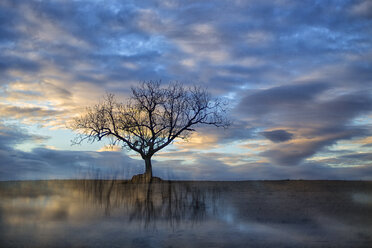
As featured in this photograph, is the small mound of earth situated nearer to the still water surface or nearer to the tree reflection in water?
the tree reflection in water

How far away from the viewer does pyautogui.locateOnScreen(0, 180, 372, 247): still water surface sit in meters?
7.04

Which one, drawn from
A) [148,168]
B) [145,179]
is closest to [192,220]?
[145,179]

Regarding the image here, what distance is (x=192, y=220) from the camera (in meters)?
9.05

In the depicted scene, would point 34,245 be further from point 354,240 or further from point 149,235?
point 354,240

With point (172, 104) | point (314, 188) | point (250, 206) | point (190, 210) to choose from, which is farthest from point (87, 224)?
point (172, 104)

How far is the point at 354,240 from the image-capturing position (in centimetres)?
705

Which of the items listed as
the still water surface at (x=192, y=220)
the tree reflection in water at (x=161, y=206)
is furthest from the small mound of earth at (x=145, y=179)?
the still water surface at (x=192, y=220)

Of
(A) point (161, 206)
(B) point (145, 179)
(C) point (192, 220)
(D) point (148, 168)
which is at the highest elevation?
(D) point (148, 168)

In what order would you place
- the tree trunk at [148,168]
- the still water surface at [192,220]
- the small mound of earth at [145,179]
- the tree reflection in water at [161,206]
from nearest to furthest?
the still water surface at [192,220] → the tree reflection in water at [161,206] → the small mound of earth at [145,179] → the tree trunk at [148,168]

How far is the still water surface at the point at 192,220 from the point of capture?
7.04 metres

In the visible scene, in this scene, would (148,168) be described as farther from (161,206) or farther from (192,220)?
(192,220)

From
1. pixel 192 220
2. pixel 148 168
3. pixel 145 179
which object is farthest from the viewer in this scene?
pixel 148 168

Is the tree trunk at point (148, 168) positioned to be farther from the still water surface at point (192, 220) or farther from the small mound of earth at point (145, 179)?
the still water surface at point (192, 220)

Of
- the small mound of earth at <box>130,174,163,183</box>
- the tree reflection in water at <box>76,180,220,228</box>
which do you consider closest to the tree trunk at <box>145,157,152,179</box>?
the small mound of earth at <box>130,174,163,183</box>
